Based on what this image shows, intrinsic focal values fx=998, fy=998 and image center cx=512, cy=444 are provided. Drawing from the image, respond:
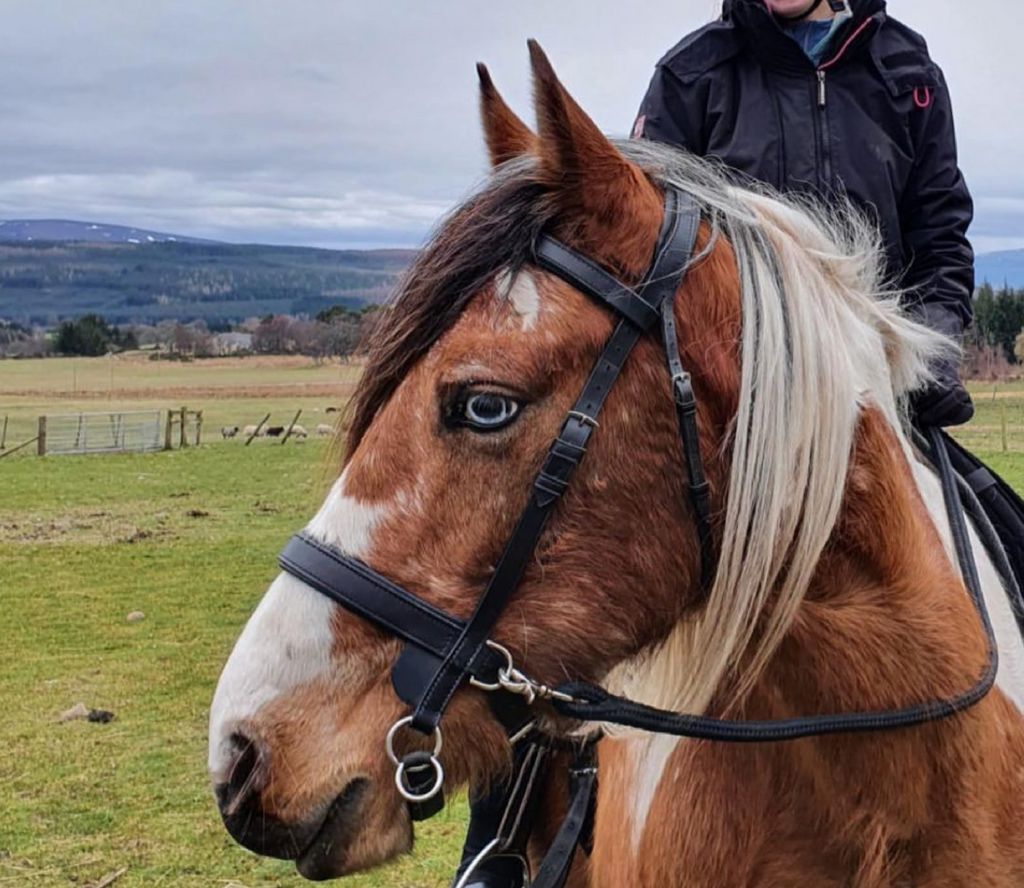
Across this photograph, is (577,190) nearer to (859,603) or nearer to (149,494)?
(859,603)

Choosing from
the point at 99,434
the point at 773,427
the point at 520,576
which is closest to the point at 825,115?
the point at 773,427

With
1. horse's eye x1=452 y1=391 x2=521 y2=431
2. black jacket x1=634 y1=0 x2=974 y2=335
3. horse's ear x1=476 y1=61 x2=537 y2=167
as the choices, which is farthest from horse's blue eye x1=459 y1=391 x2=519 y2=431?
black jacket x1=634 y1=0 x2=974 y2=335

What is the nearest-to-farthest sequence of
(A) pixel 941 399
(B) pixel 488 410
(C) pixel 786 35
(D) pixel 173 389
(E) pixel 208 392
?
(B) pixel 488 410 → (A) pixel 941 399 → (C) pixel 786 35 → (E) pixel 208 392 → (D) pixel 173 389

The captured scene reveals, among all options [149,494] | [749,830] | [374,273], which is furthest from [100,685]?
[149,494]

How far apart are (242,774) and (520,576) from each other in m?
0.55

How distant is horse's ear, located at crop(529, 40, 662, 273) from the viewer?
166 centimetres

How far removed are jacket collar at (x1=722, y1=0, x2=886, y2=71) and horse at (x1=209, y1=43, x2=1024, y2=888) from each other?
0.78m

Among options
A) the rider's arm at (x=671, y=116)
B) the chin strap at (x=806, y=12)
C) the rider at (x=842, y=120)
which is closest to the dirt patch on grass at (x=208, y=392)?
the rider's arm at (x=671, y=116)

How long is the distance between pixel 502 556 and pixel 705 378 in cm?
45

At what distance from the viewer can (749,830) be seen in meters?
1.93

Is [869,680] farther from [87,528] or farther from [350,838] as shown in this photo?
[87,528]

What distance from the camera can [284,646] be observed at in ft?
5.19

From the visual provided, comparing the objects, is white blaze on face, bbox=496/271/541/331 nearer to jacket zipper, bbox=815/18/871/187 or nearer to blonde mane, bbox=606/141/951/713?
blonde mane, bbox=606/141/951/713

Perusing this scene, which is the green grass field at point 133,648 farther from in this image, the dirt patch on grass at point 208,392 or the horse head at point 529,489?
the dirt patch on grass at point 208,392
